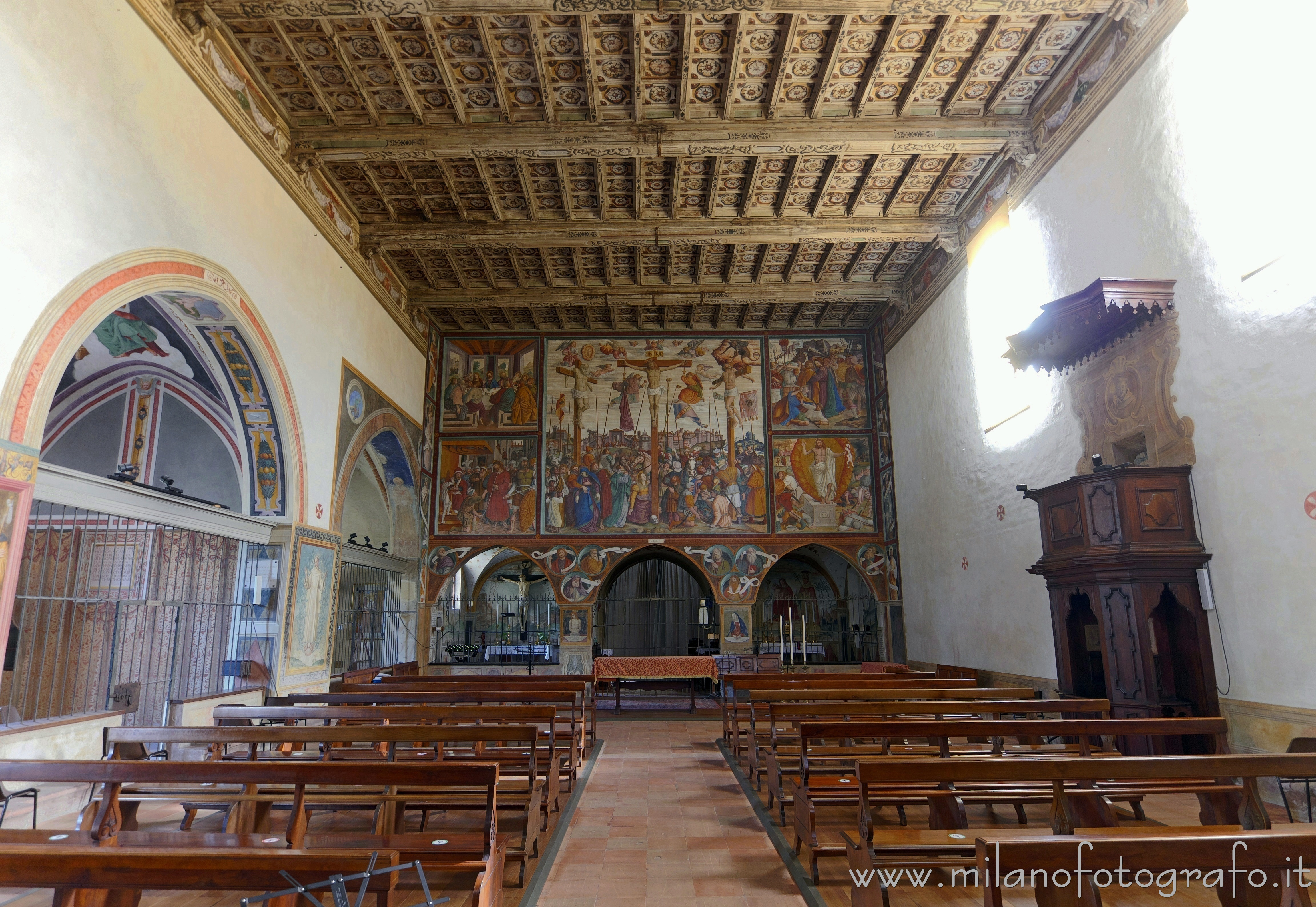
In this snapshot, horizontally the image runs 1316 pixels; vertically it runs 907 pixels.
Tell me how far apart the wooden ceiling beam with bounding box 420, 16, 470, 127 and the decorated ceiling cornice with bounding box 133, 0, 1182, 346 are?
3cm

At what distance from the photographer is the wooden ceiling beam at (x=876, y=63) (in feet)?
30.5

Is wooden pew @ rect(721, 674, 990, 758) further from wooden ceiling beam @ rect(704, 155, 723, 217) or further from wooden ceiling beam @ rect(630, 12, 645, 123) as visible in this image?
wooden ceiling beam @ rect(630, 12, 645, 123)

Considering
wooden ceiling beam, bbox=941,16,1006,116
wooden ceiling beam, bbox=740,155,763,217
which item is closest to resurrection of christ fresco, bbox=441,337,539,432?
wooden ceiling beam, bbox=740,155,763,217

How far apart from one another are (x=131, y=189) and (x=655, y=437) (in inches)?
449

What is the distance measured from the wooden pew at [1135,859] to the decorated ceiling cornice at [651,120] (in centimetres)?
831

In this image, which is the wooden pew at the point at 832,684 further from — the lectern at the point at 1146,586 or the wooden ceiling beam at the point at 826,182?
the wooden ceiling beam at the point at 826,182

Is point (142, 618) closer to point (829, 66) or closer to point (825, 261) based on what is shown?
point (829, 66)

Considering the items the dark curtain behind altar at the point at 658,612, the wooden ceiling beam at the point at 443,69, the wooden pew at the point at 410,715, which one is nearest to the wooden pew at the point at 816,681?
the wooden pew at the point at 410,715

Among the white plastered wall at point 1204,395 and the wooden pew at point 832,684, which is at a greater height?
the white plastered wall at point 1204,395

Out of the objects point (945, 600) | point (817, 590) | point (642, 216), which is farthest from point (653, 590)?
point (642, 216)

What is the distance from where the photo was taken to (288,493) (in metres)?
10.5

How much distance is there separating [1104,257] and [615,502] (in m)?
10.6

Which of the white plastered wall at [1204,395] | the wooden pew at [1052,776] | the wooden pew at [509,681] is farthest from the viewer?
the wooden pew at [509,681]

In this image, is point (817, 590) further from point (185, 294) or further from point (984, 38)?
point (185, 294)
